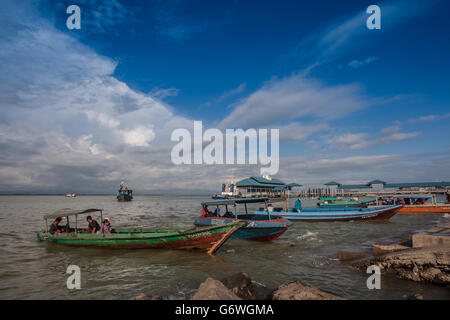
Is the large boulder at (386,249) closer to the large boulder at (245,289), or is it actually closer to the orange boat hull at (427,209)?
the large boulder at (245,289)

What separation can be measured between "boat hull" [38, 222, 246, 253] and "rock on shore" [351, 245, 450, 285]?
6693 mm

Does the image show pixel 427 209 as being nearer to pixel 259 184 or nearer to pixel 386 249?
pixel 386 249

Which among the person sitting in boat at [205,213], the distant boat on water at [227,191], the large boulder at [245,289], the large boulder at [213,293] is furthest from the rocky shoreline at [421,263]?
the distant boat on water at [227,191]

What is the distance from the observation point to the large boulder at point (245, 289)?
6855 mm

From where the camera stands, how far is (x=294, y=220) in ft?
84.4

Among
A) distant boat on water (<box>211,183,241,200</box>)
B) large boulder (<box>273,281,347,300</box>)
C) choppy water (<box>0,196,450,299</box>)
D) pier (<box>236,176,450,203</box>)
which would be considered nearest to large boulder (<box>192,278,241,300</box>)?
large boulder (<box>273,281,347,300</box>)

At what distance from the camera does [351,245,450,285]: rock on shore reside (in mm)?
7578

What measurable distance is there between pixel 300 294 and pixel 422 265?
17.9 feet

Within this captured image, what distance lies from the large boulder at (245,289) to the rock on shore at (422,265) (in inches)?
200

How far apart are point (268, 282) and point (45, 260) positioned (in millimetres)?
12140

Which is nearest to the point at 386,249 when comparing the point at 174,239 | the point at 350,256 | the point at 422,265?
the point at 350,256

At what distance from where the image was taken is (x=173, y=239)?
12.9m
